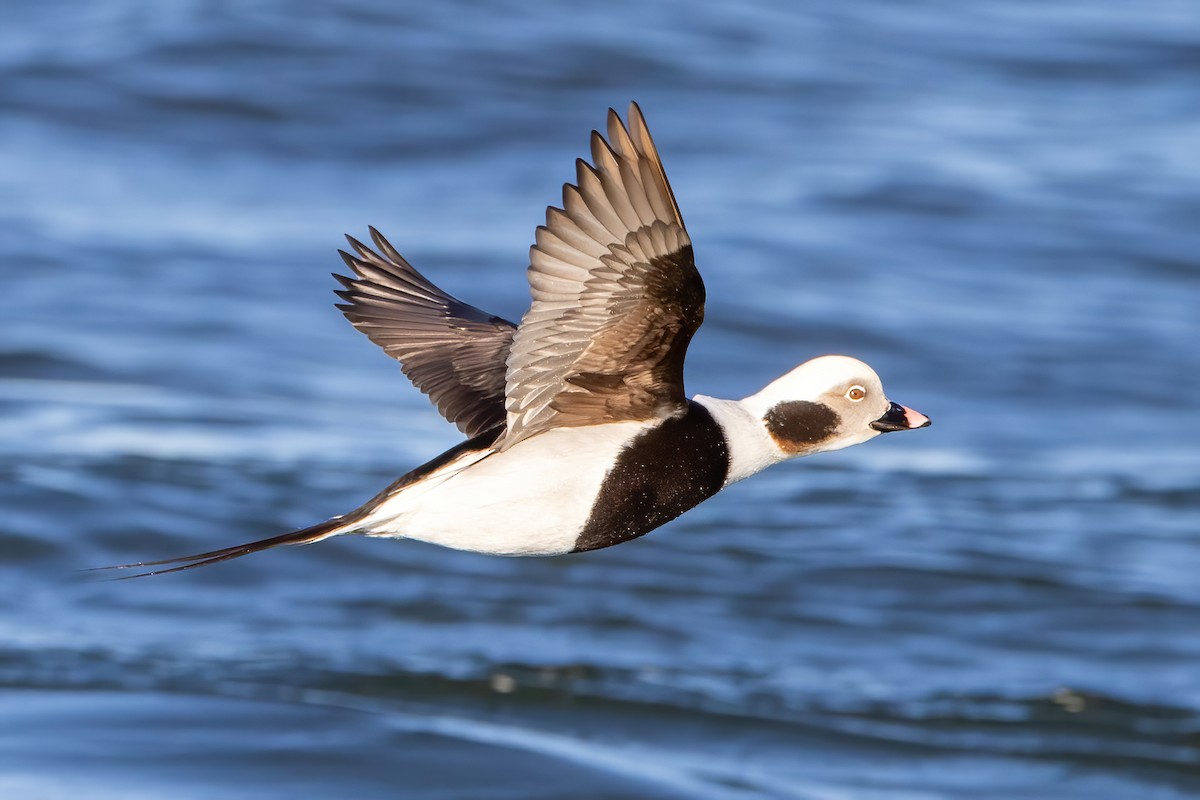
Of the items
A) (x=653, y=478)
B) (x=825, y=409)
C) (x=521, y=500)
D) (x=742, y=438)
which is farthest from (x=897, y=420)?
(x=521, y=500)

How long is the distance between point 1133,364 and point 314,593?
7.19 m

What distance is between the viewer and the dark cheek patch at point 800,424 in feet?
15.4

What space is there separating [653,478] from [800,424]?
0.47m

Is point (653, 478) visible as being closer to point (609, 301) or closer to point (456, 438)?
point (609, 301)

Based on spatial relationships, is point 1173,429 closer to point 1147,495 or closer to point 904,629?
point 1147,495

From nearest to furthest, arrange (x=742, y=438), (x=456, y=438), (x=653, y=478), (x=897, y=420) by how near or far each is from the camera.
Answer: (x=653, y=478)
(x=742, y=438)
(x=897, y=420)
(x=456, y=438)

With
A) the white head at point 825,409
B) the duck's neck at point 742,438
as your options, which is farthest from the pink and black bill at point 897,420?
the duck's neck at point 742,438

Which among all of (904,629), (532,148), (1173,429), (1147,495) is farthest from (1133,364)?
(532,148)

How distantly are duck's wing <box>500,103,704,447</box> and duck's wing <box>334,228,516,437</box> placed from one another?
2.54ft

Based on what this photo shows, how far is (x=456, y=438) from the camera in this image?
12.5 meters

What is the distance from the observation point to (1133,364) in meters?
14.9

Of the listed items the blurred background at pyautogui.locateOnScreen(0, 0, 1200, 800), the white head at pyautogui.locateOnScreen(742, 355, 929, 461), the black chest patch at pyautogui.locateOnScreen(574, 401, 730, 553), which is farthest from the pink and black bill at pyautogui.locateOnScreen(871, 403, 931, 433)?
the blurred background at pyautogui.locateOnScreen(0, 0, 1200, 800)

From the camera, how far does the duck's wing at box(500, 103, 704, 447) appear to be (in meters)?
3.90

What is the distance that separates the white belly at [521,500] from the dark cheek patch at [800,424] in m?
0.39
